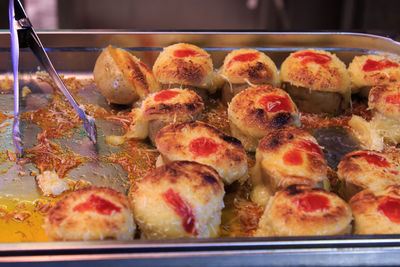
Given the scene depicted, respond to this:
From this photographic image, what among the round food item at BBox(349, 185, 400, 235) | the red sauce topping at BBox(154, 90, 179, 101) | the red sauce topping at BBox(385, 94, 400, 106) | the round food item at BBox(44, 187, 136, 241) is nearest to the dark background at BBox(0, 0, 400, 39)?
the red sauce topping at BBox(385, 94, 400, 106)

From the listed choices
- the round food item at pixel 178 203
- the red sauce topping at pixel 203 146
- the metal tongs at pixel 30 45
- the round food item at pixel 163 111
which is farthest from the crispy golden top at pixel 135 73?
the round food item at pixel 178 203

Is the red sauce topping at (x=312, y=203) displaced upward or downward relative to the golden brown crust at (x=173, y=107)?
downward

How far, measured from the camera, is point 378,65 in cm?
261

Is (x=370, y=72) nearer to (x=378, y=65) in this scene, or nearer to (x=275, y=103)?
(x=378, y=65)

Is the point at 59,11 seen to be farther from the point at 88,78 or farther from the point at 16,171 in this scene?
the point at 16,171

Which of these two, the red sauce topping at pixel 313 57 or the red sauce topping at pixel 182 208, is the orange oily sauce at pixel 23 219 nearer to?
the red sauce topping at pixel 182 208

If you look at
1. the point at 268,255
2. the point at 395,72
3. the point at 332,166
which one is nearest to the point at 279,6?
the point at 395,72

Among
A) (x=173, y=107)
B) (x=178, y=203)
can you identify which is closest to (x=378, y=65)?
(x=173, y=107)

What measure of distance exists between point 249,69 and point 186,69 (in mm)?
336

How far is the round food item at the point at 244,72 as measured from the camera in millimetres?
2492

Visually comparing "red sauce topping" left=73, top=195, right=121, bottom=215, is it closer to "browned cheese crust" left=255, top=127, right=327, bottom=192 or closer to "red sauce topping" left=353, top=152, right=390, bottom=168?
"browned cheese crust" left=255, top=127, right=327, bottom=192

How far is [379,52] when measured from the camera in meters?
2.87

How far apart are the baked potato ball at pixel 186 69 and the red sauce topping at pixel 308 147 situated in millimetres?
774

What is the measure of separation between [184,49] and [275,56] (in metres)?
0.63
